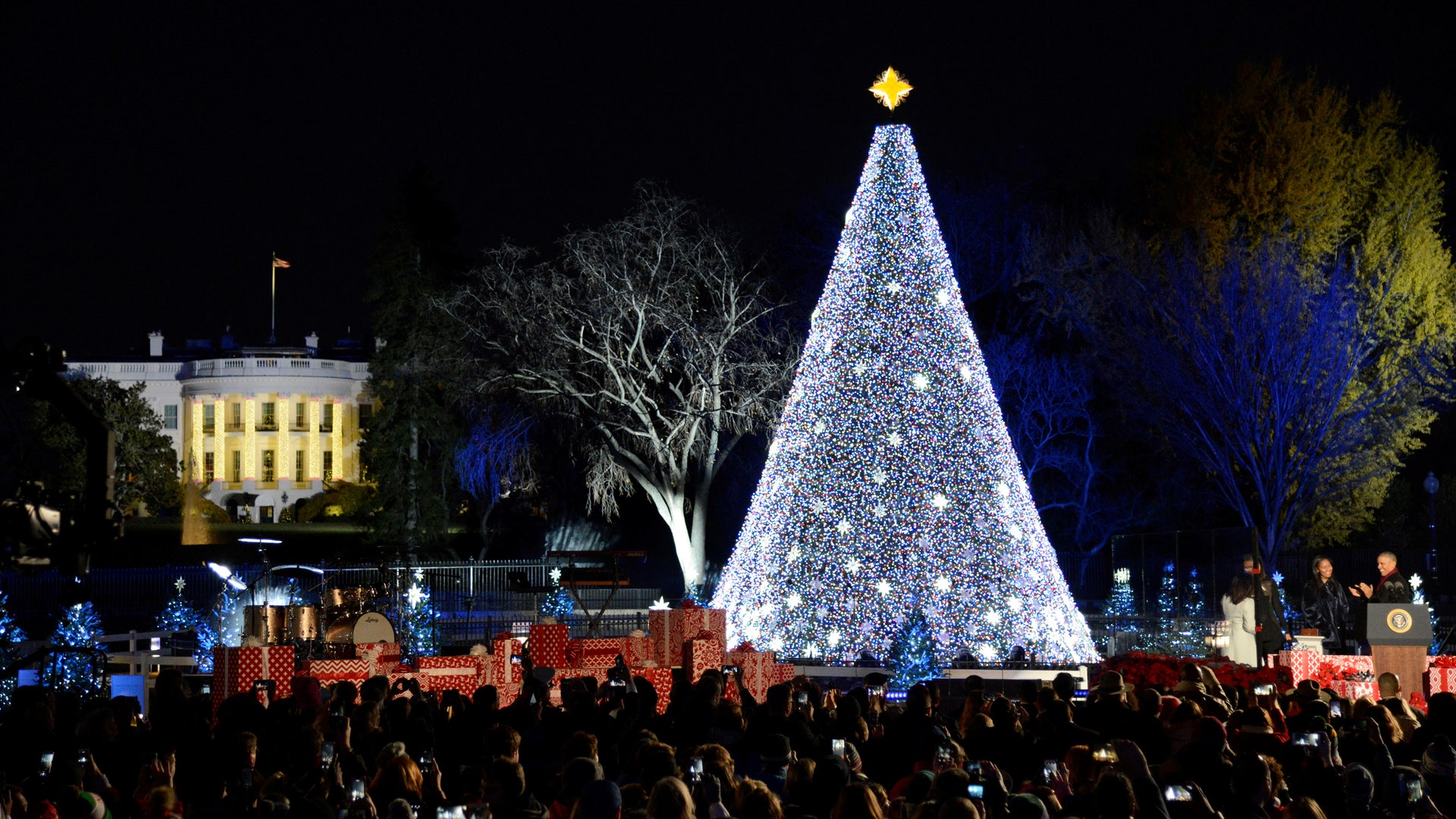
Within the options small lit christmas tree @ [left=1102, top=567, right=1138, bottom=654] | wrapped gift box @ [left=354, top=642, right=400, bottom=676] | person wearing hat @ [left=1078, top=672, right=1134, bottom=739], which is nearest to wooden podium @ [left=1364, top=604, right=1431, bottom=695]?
person wearing hat @ [left=1078, top=672, right=1134, bottom=739]

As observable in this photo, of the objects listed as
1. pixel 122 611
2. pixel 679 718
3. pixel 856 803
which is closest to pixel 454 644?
pixel 122 611

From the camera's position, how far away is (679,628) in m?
18.2

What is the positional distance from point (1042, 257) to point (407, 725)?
3059 centimetres

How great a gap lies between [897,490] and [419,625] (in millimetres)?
8009

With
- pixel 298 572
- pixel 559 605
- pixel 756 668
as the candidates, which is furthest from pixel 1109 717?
pixel 559 605

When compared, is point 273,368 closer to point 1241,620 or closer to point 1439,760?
point 1241,620

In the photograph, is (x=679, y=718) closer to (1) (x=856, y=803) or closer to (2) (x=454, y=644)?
(1) (x=856, y=803)

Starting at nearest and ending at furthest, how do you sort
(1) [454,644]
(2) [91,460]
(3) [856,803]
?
(3) [856,803]
(2) [91,460]
(1) [454,644]

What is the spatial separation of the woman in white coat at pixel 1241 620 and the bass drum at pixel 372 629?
9.84 meters

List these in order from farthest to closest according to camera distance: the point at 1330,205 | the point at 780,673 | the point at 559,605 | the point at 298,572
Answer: the point at 1330,205, the point at 559,605, the point at 298,572, the point at 780,673

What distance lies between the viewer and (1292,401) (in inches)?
1259

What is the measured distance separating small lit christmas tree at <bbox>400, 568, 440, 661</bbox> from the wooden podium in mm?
11702

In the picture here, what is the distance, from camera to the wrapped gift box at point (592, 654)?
1747 cm

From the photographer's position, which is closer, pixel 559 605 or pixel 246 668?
pixel 246 668
